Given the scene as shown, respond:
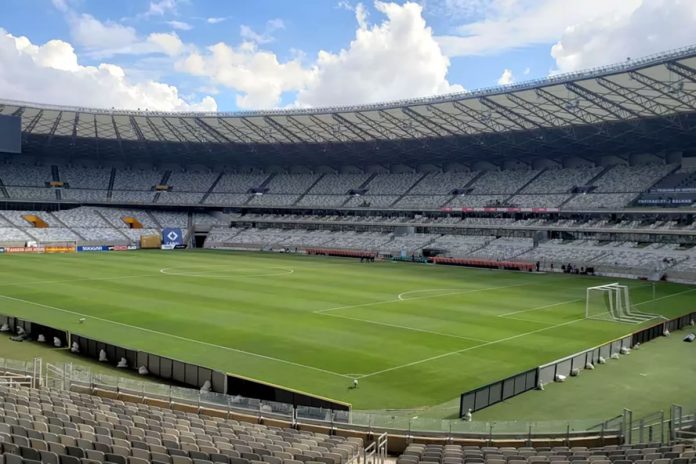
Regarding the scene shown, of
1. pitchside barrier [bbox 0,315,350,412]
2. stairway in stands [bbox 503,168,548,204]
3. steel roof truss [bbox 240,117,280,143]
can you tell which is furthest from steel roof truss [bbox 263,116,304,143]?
pitchside barrier [bbox 0,315,350,412]

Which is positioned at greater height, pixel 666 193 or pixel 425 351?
pixel 666 193

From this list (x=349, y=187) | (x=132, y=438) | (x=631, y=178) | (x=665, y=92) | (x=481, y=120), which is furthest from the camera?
(x=349, y=187)

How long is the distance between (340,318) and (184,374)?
50.4ft

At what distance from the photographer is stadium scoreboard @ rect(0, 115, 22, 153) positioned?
254 ft

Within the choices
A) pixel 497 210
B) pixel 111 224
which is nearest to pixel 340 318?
pixel 497 210

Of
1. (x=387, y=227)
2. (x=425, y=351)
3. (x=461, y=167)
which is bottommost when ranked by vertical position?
(x=425, y=351)

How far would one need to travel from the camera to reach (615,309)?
43.4m

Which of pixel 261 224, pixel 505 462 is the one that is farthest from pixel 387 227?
pixel 505 462

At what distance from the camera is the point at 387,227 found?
95688mm

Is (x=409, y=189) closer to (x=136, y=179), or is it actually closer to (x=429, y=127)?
(x=429, y=127)

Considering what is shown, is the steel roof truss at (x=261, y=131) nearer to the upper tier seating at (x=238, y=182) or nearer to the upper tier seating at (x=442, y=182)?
the upper tier seating at (x=238, y=182)

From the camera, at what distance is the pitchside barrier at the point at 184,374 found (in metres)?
21.1

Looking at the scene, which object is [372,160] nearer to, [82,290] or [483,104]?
[483,104]

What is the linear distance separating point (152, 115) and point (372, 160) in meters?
35.1
